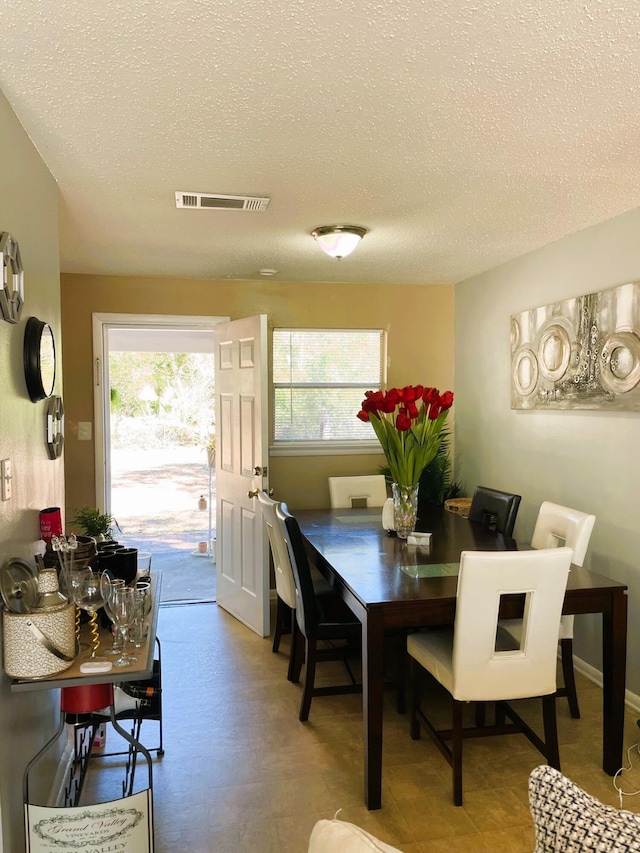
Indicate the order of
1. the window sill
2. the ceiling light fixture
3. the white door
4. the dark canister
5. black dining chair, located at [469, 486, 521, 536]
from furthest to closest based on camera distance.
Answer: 1. the window sill
2. the white door
3. black dining chair, located at [469, 486, 521, 536]
4. the ceiling light fixture
5. the dark canister

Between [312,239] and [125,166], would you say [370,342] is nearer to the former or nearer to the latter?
[312,239]

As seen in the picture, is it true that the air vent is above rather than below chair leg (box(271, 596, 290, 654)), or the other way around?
above

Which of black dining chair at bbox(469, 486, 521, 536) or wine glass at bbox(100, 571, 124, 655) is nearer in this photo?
wine glass at bbox(100, 571, 124, 655)

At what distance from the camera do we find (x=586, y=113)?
6.35 ft

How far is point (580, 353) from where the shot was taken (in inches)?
131

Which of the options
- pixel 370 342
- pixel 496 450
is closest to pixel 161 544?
pixel 370 342

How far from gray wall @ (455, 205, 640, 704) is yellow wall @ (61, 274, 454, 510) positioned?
0.26 m

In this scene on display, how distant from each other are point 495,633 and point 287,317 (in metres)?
3.01

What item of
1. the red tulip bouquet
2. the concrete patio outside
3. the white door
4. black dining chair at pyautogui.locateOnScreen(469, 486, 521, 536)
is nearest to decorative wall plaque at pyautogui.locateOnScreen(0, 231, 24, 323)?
the red tulip bouquet

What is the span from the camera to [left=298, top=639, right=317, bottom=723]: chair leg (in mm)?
2863

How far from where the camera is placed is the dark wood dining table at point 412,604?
2.25 m

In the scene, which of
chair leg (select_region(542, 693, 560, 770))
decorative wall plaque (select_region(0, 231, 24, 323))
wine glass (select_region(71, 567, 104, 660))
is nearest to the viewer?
decorative wall plaque (select_region(0, 231, 24, 323))

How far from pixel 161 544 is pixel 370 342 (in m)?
3.36

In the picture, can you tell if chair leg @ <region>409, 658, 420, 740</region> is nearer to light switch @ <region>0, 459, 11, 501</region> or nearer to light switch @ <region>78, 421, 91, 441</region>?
light switch @ <region>0, 459, 11, 501</region>
